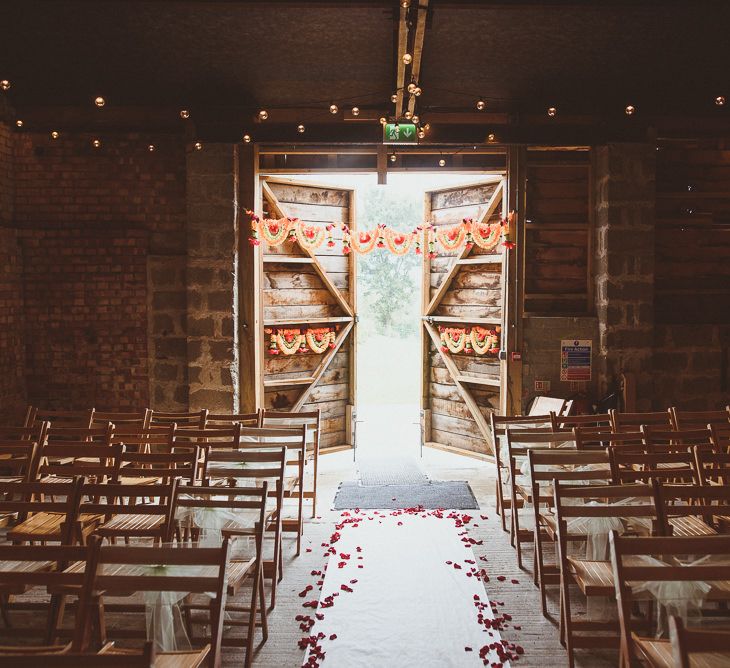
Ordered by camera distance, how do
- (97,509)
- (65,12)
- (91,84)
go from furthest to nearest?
(91,84), (65,12), (97,509)

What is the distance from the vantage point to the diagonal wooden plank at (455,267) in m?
7.82

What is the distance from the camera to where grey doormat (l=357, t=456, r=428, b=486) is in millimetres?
6938

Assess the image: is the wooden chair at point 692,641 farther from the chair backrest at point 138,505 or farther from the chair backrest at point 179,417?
the chair backrest at point 179,417

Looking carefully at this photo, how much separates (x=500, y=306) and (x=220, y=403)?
12.0 ft

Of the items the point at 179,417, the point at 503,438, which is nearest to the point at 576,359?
the point at 503,438

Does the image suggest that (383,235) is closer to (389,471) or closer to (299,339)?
(299,339)

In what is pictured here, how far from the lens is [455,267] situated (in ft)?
27.1

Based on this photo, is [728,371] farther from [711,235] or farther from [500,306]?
[500,306]

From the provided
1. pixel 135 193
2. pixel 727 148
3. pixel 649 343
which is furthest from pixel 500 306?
pixel 135 193

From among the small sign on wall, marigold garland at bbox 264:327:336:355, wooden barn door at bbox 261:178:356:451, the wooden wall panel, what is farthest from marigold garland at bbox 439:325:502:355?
marigold garland at bbox 264:327:336:355

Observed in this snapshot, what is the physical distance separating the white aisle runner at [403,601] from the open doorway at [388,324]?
3.04m

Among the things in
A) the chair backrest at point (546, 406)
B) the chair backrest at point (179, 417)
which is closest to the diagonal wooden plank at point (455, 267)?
the chair backrest at point (546, 406)

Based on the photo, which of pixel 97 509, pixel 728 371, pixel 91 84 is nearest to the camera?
pixel 97 509

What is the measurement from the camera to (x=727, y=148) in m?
7.61
